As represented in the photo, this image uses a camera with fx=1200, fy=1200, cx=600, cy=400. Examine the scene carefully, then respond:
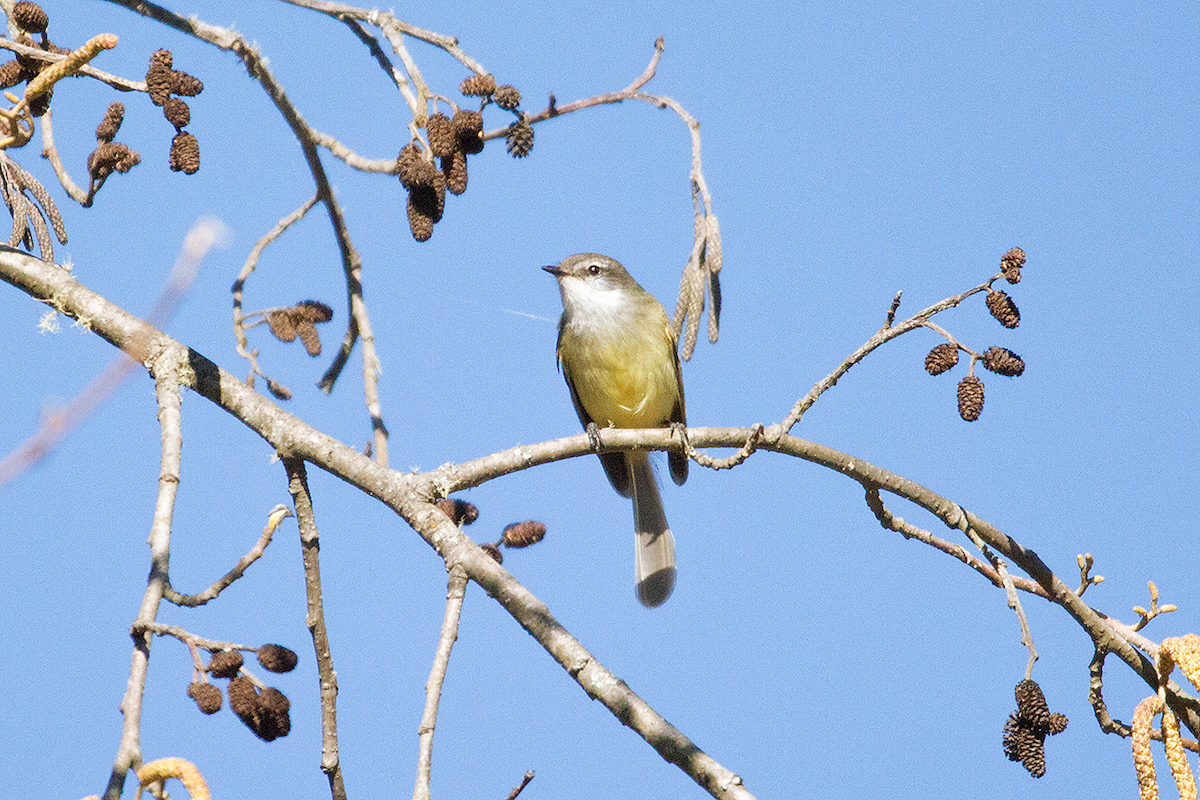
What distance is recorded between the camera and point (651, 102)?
11.8 feet

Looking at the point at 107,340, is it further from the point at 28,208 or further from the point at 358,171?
the point at 358,171

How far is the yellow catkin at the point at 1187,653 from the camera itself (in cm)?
328

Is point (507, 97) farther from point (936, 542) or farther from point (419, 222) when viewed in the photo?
point (936, 542)

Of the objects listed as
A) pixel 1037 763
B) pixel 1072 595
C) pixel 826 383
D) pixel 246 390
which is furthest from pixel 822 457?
pixel 246 390

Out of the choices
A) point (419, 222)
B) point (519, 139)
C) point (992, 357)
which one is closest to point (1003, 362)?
point (992, 357)

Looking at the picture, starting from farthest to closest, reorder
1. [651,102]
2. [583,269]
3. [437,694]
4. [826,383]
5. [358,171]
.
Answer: [583,269] < [358,171] < [651,102] < [826,383] < [437,694]

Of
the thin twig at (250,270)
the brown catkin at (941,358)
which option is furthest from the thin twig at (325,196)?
the brown catkin at (941,358)

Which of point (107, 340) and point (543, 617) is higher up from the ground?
point (107, 340)

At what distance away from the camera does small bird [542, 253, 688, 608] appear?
22.4ft

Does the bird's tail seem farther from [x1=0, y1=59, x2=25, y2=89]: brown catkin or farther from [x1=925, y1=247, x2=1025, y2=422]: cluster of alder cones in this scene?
[x1=0, y1=59, x2=25, y2=89]: brown catkin

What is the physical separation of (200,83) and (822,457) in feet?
6.97

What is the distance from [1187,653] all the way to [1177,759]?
1.02 feet

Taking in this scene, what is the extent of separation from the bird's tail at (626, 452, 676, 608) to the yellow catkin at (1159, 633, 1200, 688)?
3.50m

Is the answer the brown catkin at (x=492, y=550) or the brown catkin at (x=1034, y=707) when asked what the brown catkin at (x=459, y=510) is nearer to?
the brown catkin at (x=492, y=550)
